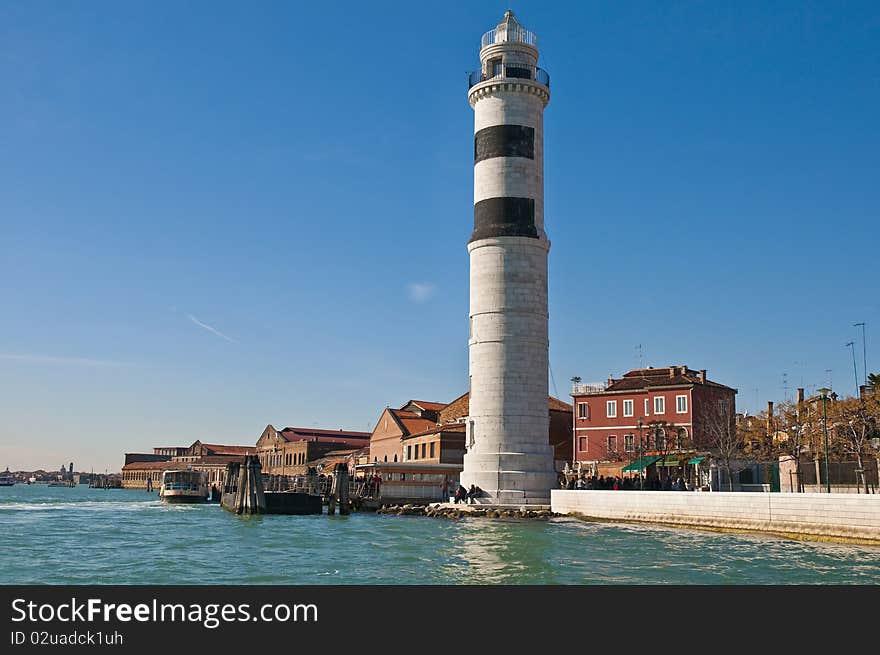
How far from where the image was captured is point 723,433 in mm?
42812

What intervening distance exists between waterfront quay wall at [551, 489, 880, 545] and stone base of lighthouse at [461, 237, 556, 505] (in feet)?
6.11

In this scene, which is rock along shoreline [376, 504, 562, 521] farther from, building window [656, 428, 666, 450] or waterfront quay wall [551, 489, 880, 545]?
building window [656, 428, 666, 450]

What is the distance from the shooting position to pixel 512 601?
41.0ft

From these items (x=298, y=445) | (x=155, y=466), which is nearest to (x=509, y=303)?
(x=298, y=445)

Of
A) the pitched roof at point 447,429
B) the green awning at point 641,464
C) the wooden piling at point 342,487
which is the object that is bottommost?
the wooden piling at point 342,487

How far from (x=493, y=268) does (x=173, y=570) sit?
67.8 ft

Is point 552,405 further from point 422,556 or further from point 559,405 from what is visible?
point 422,556

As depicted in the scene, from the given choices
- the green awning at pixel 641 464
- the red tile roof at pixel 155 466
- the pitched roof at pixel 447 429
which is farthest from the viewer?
the red tile roof at pixel 155 466

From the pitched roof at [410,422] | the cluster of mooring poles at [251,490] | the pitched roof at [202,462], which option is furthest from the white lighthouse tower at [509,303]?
the pitched roof at [202,462]

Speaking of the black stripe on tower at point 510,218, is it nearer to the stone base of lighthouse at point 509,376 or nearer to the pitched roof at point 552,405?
the stone base of lighthouse at point 509,376

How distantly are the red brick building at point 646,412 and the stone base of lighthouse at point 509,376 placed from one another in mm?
9725

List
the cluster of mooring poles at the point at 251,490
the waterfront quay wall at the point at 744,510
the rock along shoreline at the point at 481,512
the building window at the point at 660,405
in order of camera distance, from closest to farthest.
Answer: the waterfront quay wall at the point at 744,510
the rock along shoreline at the point at 481,512
the cluster of mooring poles at the point at 251,490
the building window at the point at 660,405

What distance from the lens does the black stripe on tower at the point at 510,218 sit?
36.3 meters

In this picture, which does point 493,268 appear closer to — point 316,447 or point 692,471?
point 692,471
